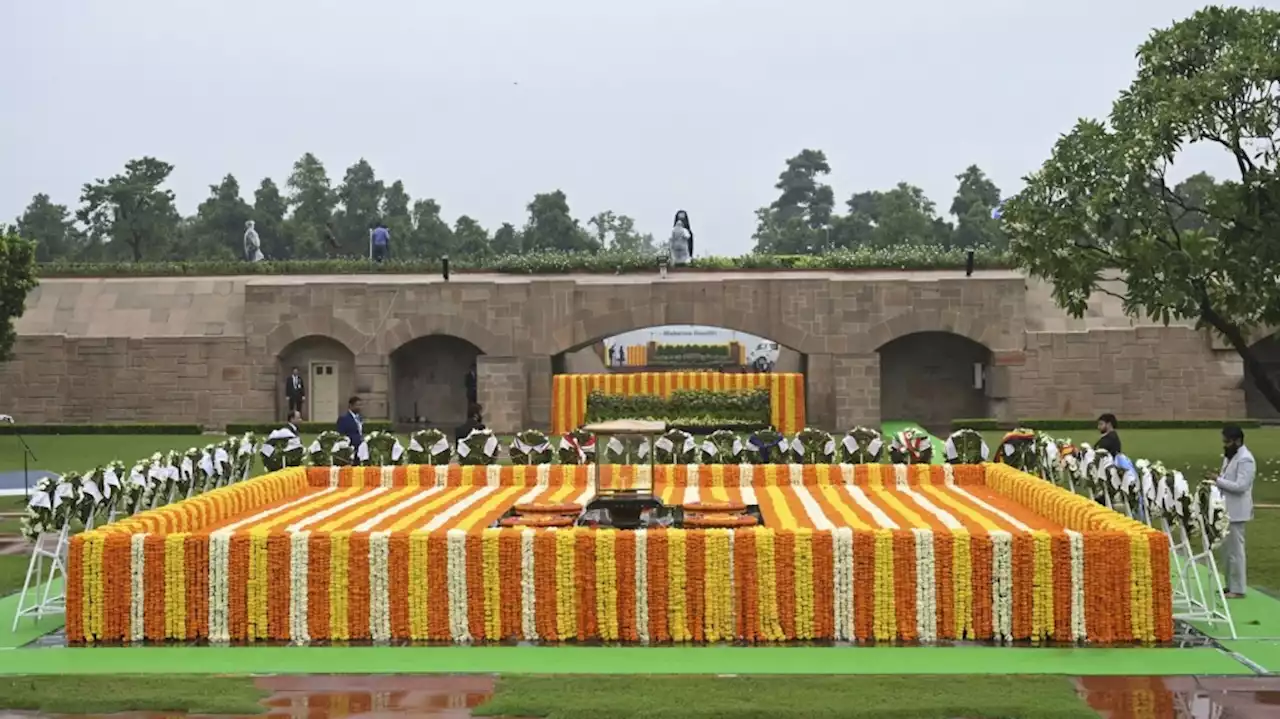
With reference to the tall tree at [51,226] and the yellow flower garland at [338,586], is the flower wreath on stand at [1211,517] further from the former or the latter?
the tall tree at [51,226]

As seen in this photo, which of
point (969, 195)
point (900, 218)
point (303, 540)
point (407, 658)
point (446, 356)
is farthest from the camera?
point (969, 195)

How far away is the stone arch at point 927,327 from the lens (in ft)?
83.0

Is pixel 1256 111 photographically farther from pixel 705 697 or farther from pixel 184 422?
pixel 184 422

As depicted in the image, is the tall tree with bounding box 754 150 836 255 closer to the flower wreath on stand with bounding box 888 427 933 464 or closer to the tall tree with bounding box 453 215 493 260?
the tall tree with bounding box 453 215 493 260

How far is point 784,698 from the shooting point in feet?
23.2

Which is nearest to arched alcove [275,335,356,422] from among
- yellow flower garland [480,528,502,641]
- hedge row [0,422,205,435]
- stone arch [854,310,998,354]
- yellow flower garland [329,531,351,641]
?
hedge row [0,422,205,435]

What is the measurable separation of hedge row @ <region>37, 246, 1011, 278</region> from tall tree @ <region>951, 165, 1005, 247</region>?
18.1m

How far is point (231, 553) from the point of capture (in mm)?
8961

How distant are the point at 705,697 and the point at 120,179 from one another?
131 feet

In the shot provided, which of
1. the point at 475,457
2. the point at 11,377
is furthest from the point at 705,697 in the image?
the point at 11,377

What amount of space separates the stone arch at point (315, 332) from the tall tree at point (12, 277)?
15.8ft

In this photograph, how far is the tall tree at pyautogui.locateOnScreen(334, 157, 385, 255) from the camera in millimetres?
50062

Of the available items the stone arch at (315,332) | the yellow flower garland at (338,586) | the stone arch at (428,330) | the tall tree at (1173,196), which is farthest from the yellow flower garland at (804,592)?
the stone arch at (315,332)

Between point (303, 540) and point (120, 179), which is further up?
point (120, 179)
